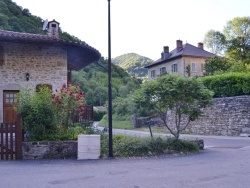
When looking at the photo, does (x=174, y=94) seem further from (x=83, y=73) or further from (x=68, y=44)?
(x=83, y=73)

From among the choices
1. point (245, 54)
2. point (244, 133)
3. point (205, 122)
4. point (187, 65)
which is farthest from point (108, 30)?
point (245, 54)

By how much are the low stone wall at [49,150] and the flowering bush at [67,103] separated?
143 cm

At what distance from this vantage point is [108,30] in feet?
36.8

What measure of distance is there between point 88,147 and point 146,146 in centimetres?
206

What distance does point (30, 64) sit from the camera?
16.3m

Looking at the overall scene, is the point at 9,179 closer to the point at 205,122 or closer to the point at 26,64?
the point at 26,64

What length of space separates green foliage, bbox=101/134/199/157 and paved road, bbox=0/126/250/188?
2.14ft

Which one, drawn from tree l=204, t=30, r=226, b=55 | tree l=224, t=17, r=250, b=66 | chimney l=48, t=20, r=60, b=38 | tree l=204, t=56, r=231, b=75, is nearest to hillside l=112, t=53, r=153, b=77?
tree l=204, t=30, r=226, b=55

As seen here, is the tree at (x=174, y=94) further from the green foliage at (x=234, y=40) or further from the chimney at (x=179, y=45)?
the green foliage at (x=234, y=40)

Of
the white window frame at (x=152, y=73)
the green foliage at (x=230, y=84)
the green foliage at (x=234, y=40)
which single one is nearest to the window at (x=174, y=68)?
the white window frame at (x=152, y=73)

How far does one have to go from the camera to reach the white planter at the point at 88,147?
1071 cm

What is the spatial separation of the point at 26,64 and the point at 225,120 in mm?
13301

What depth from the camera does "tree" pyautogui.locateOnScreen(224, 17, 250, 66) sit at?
51594 millimetres

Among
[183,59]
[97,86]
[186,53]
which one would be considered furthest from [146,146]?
[97,86]
